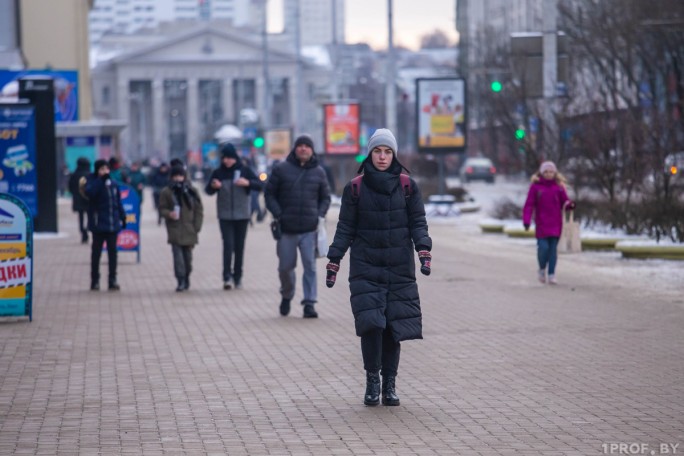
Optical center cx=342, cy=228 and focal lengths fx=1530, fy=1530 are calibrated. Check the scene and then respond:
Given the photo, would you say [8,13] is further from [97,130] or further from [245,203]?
[245,203]

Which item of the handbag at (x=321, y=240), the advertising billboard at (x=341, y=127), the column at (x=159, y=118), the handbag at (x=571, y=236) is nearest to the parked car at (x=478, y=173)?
the advertising billboard at (x=341, y=127)

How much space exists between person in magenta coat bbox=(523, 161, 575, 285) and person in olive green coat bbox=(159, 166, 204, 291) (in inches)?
158

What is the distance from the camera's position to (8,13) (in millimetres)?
57000

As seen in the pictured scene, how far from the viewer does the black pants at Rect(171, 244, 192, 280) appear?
59.6ft

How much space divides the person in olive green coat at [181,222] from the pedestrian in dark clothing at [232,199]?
440mm

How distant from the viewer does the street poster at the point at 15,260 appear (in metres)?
14.6

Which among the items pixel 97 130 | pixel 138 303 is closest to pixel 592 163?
pixel 138 303

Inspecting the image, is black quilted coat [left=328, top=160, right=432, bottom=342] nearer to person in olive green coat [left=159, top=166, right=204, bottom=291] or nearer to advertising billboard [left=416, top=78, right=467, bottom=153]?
person in olive green coat [left=159, top=166, right=204, bottom=291]

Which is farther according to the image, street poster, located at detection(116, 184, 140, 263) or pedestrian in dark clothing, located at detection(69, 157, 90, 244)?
pedestrian in dark clothing, located at detection(69, 157, 90, 244)

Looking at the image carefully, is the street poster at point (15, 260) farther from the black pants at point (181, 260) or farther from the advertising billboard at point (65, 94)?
the advertising billboard at point (65, 94)

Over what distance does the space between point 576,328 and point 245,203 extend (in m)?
5.32

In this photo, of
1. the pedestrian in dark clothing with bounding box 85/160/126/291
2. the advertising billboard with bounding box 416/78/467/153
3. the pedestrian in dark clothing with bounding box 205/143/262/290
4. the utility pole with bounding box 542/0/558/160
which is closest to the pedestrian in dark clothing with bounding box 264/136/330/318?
the pedestrian in dark clothing with bounding box 205/143/262/290

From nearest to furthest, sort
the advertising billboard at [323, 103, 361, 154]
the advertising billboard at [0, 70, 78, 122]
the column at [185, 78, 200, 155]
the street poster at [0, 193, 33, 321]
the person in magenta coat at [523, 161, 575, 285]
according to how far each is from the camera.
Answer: the street poster at [0, 193, 33, 321] < the person in magenta coat at [523, 161, 575, 285] < the advertising billboard at [0, 70, 78, 122] < the advertising billboard at [323, 103, 361, 154] < the column at [185, 78, 200, 155]

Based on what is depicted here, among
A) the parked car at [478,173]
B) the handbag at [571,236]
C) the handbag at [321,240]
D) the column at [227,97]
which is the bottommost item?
the parked car at [478,173]
